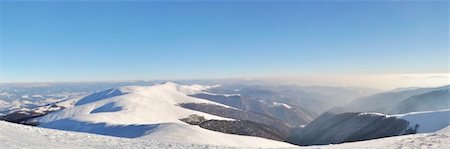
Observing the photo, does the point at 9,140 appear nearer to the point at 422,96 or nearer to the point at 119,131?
the point at 119,131

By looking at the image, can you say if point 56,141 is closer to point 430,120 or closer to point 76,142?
point 76,142

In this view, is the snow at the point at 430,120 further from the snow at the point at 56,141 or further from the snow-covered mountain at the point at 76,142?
the snow at the point at 56,141

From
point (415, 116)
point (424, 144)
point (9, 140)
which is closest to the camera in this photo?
point (9, 140)

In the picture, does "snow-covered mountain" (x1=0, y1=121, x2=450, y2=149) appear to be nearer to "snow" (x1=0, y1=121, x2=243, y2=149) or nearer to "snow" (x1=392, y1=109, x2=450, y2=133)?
"snow" (x1=0, y1=121, x2=243, y2=149)

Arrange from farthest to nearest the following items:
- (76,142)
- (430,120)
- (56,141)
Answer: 1. (430,120)
2. (76,142)
3. (56,141)

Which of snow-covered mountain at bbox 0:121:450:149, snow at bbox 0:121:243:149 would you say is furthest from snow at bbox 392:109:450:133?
snow at bbox 0:121:243:149

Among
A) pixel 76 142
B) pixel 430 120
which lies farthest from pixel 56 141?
pixel 430 120

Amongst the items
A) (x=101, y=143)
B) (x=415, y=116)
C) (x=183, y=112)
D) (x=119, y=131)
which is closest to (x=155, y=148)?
(x=101, y=143)

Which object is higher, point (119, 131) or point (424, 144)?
point (424, 144)

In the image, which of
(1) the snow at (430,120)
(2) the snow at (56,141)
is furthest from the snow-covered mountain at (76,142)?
(1) the snow at (430,120)

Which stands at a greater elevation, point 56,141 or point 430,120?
point 56,141
